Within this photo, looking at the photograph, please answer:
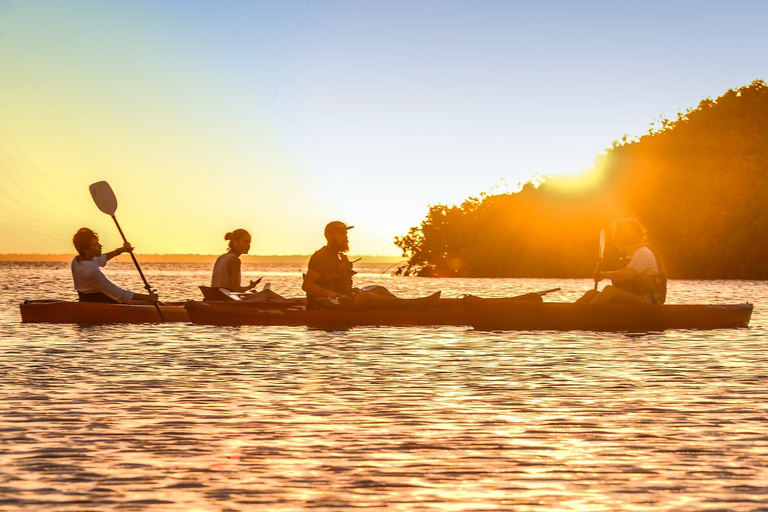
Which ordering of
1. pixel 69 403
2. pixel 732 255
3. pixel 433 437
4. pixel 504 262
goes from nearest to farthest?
pixel 433 437 < pixel 69 403 < pixel 732 255 < pixel 504 262

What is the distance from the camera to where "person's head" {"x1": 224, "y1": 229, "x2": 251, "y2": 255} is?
18.2 metres

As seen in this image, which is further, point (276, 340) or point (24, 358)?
point (276, 340)

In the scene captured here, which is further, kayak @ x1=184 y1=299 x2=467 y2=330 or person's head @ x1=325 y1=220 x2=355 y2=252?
kayak @ x1=184 y1=299 x2=467 y2=330

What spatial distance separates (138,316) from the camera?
19.5 m

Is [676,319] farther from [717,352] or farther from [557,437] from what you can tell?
[557,437]

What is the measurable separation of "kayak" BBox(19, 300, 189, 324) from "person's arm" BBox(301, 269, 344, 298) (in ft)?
9.58

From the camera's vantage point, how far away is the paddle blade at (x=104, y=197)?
22266 millimetres

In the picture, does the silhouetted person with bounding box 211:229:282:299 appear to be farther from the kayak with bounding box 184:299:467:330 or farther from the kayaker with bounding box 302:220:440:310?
the kayaker with bounding box 302:220:440:310

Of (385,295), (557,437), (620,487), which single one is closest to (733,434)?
(557,437)

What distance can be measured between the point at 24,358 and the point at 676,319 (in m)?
10.5

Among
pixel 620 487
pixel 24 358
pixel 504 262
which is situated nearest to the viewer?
pixel 620 487

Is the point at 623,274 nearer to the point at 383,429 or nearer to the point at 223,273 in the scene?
the point at 223,273

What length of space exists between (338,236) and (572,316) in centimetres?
409

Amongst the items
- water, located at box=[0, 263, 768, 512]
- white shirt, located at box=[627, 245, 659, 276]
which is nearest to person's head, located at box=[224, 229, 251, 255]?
water, located at box=[0, 263, 768, 512]
